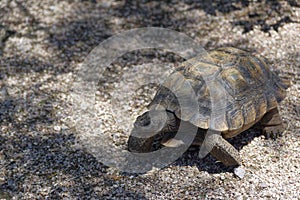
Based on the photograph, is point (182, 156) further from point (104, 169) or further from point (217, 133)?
point (104, 169)

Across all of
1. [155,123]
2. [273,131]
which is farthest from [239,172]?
[155,123]

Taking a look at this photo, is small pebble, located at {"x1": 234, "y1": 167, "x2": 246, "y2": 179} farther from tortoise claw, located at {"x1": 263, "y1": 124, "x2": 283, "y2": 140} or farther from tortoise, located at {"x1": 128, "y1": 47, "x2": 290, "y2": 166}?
tortoise claw, located at {"x1": 263, "y1": 124, "x2": 283, "y2": 140}

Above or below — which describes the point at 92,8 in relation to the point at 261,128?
above


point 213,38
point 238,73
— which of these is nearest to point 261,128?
point 238,73

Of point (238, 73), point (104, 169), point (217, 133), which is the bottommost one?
point (104, 169)

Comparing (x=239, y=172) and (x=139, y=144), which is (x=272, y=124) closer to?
(x=239, y=172)

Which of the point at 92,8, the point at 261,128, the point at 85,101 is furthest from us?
the point at 92,8

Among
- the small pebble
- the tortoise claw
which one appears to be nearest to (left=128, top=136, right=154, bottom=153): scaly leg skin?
the small pebble
